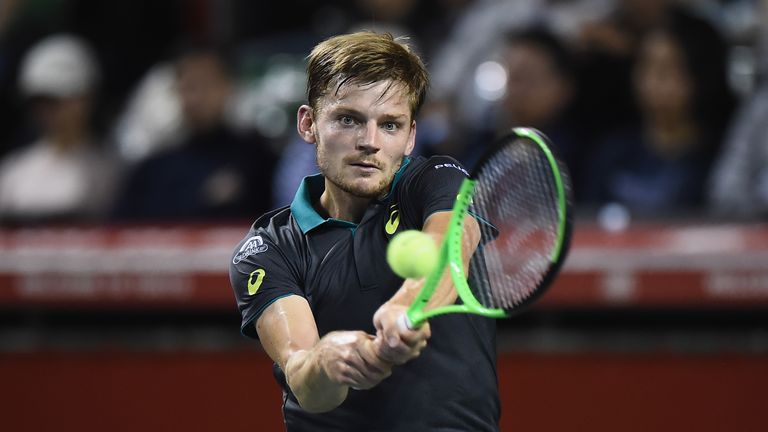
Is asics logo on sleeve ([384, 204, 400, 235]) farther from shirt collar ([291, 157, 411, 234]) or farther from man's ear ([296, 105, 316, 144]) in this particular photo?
man's ear ([296, 105, 316, 144])

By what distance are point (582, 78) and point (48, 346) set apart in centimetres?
301

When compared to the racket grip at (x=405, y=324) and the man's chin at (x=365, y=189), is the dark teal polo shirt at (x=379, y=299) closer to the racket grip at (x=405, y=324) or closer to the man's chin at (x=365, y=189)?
the man's chin at (x=365, y=189)

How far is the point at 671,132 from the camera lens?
20.6 feet

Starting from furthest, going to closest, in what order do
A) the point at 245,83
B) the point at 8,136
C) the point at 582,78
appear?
the point at 8,136 < the point at 245,83 < the point at 582,78

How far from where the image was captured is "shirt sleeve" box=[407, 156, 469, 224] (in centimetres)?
A: 332

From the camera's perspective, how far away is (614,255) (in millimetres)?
5730

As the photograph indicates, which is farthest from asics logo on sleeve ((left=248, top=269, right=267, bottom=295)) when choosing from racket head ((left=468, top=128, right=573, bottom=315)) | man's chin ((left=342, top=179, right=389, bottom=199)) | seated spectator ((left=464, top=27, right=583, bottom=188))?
seated spectator ((left=464, top=27, right=583, bottom=188))

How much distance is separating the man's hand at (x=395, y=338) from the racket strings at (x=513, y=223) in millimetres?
349

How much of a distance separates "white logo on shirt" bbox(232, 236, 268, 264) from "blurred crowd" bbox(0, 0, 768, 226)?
9.64 feet

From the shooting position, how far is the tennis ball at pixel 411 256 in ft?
9.52

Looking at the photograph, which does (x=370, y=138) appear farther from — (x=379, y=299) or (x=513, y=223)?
(x=513, y=223)

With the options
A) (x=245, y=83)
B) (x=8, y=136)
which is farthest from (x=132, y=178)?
(x=8, y=136)

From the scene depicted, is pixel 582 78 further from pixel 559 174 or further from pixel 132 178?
pixel 559 174

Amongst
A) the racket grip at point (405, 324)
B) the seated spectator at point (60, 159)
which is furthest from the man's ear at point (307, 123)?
the seated spectator at point (60, 159)
